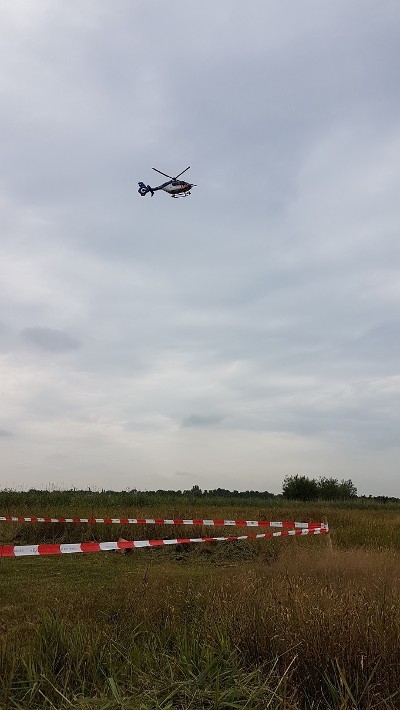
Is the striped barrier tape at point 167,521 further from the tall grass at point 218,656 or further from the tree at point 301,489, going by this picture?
the tree at point 301,489

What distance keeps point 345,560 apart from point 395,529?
10.3 m

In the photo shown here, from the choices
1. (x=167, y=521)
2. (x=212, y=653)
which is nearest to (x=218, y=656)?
(x=212, y=653)

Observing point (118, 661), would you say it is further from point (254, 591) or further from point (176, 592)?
point (176, 592)

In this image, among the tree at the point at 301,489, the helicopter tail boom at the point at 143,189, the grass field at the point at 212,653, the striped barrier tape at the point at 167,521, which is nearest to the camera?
the grass field at the point at 212,653

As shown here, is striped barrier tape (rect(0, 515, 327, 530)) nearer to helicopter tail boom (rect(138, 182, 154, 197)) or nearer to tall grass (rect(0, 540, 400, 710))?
tall grass (rect(0, 540, 400, 710))

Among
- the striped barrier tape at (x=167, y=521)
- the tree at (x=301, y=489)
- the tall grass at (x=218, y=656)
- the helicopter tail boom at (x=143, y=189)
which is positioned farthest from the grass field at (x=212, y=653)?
the tree at (x=301, y=489)

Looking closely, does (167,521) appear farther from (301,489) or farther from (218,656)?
(301,489)

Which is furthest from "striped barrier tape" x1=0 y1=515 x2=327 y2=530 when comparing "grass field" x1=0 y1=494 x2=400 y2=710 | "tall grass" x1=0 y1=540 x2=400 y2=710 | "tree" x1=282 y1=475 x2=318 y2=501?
"tree" x1=282 y1=475 x2=318 y2=501

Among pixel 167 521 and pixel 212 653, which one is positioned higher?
pixel 167 521

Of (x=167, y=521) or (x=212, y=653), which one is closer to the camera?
(x=212, y=653)

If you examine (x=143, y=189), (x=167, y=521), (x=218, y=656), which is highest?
(x=143, y=189)

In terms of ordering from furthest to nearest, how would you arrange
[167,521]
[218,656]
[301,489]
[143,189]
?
[301,489] → [143,189] → [167,521] → [218,656]

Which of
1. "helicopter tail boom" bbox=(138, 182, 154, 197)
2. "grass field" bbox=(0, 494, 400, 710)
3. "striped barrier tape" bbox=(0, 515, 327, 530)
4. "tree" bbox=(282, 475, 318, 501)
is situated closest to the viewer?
"grass field" bbox=(0, 494, 400, 710)

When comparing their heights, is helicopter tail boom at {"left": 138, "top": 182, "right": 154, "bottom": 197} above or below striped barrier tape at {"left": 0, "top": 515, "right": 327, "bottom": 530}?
above
